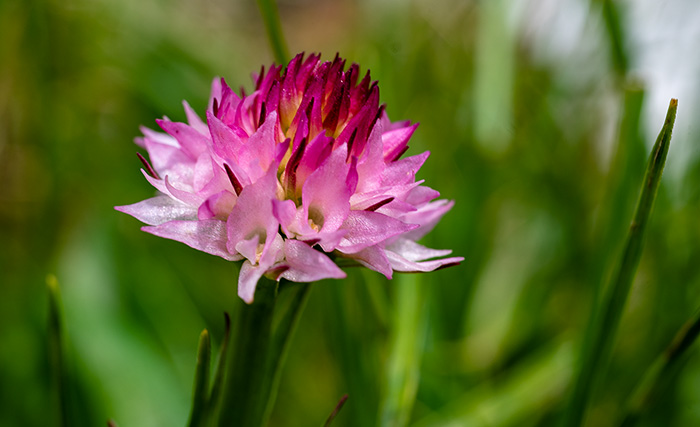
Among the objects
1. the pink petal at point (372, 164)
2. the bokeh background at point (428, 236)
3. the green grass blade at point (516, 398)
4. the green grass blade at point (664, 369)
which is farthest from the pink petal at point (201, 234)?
the green grass blade at point (516, 398)

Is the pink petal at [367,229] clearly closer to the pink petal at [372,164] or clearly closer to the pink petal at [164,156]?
the pink petal at [372,164]

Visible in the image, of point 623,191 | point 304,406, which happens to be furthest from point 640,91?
point 304,406

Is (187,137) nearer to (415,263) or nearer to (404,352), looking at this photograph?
(415,263)

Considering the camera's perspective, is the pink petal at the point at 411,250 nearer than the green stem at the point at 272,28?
Yes

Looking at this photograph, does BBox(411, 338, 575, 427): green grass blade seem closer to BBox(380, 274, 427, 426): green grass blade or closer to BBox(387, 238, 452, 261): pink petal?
BBox(380, 274, 427, 426): green grass blade

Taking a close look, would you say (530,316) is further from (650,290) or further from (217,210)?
(217,210)

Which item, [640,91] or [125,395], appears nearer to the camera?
[640,91]
